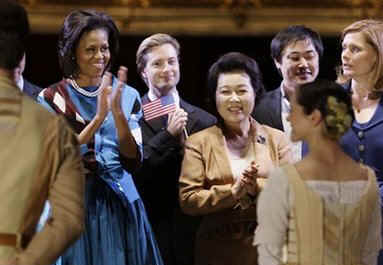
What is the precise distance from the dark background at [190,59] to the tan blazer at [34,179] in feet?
9.30

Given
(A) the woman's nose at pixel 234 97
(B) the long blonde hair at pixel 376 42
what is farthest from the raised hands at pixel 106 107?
(B) the long blonde hair at pixel 376 42

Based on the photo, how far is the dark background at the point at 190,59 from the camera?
6047 mm

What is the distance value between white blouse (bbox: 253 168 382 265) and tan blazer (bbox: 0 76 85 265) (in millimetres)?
646

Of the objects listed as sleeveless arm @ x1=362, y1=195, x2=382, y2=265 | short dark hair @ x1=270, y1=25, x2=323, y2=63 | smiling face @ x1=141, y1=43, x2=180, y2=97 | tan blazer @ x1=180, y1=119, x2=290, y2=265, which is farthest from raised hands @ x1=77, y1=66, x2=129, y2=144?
sleeveless arm @ x1=362, y1=195, x2=382, y2=265

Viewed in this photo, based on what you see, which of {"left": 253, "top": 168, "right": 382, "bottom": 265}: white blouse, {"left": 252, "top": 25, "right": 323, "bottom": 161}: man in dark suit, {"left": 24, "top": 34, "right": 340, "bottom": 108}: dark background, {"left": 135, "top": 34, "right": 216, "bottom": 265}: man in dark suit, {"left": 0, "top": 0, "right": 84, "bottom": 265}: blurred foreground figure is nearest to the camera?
{"left": 0, "top": 0, "right": 84, "bottom": 265}: blurred foreground figure

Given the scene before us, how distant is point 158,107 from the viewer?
502cm

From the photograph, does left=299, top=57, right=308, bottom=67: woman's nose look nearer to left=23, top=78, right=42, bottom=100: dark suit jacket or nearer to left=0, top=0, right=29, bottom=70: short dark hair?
left=23, top=78, right=42, bottom=100: dark suit jacket

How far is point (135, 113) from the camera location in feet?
15.6

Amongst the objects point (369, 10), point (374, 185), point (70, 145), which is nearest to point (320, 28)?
point (369, 10)

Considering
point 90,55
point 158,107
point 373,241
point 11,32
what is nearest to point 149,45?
point 158,107

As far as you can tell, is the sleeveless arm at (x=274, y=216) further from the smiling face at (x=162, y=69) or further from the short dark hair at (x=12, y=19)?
the smiling face at (x=162, y=69)

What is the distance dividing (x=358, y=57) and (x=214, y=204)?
826 millimetres

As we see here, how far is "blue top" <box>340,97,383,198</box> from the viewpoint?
4520 millimetres

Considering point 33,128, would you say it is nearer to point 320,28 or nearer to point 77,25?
point 77,25
